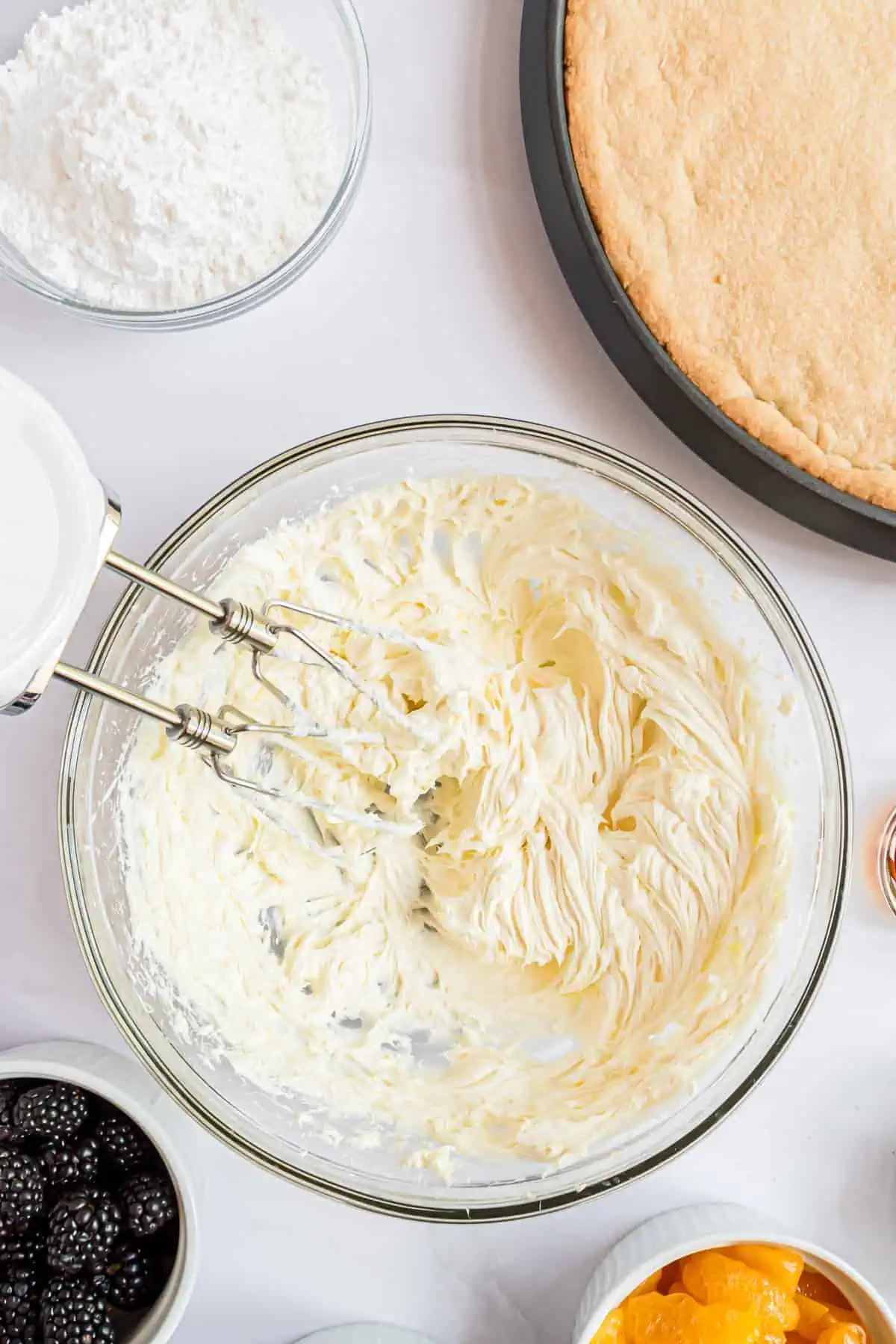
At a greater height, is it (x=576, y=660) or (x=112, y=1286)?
(x=576, y=660)

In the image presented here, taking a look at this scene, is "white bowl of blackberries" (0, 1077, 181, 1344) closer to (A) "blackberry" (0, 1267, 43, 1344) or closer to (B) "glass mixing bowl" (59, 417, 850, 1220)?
(A) "blackberry" (0, 1267, 43, 1344)

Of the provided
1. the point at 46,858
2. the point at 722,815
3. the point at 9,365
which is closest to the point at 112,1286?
the point at 46,858

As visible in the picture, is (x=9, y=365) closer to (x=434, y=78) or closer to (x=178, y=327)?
(x=178, y=327)

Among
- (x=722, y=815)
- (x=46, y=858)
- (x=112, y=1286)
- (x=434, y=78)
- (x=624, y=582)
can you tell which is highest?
(x=434, y=78)

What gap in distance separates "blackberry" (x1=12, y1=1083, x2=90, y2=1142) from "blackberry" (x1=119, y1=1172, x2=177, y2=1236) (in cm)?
7

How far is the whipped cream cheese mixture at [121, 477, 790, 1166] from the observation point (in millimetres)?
908

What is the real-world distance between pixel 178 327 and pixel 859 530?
588 millimetres

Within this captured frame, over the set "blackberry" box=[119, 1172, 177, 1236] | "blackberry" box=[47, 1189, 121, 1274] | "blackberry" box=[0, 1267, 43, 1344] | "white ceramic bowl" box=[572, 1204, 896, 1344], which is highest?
"white ceramic bowl" box=[572, 1204, 896, 1344]

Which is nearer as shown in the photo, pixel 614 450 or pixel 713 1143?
pixel 614 450

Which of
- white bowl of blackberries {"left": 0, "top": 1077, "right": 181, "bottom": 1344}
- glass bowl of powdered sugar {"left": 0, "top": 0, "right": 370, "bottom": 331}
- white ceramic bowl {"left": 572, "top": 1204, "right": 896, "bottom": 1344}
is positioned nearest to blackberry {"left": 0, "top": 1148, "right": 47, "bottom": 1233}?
white bowl of blackberries {"left": 0, "top": 1077, "right": 181, "bottom": 1344}

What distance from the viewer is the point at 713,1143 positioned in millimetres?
997

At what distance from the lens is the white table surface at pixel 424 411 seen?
0.95 metres

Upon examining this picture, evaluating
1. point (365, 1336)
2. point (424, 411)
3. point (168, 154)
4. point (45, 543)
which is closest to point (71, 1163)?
point (365, 1336)

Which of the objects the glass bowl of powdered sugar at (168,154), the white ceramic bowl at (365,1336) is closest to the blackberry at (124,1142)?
the white ceramic bowl at (365,1336)
